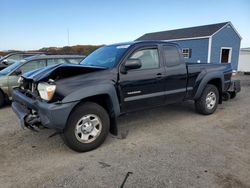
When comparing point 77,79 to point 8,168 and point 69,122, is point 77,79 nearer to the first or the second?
point 69,122

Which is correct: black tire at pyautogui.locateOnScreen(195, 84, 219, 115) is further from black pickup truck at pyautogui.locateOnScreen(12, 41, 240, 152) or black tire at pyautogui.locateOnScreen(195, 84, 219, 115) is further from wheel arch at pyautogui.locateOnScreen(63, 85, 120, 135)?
wheel arch at pyautogui.locateOnScreen(63, 85, 120, 135)

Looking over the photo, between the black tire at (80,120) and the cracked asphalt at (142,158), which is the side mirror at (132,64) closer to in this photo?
the black tire at (80,120)

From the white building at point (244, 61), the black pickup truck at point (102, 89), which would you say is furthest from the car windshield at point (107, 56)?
the white building at point (244, 61)

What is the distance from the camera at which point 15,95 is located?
425cm

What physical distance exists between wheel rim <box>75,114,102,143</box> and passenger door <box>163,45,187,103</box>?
70.2 inches

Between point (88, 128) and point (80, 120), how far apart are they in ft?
0.71

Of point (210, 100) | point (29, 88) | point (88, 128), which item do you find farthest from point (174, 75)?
point (29, 88)

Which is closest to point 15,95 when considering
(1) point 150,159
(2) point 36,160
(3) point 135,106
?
(2) point 36,160

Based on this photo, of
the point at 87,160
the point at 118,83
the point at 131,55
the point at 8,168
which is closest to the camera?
the point at 8,168

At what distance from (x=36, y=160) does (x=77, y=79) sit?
1.44 m

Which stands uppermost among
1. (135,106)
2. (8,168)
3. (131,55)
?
(131,55)

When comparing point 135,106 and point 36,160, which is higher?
point 135,106

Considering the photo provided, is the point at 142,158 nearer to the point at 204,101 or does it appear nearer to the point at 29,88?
the point at 29,88

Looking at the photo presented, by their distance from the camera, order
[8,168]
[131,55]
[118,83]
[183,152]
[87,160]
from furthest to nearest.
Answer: [131,55] < [118,83] < [183,152] < [87,160] < [8,168]
